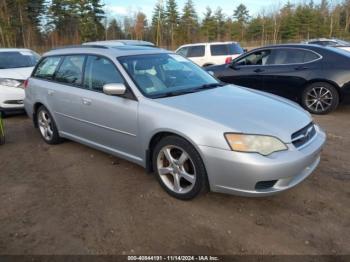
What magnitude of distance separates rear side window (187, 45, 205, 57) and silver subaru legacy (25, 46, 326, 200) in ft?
34.4

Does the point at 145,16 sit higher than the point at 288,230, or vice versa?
the point at 145,16

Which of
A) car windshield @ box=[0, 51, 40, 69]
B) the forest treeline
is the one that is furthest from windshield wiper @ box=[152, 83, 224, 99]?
the forest treeline

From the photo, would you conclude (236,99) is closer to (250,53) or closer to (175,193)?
(175,193)

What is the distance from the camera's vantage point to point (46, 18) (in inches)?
1913

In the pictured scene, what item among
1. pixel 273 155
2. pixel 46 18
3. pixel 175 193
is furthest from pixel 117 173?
pixel 46 18

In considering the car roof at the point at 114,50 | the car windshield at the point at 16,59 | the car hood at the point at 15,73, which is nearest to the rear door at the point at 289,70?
the car roof at the point at 114,50

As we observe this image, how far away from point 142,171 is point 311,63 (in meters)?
4.94

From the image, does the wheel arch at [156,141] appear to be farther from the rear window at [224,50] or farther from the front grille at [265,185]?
the rear window at [224,50]

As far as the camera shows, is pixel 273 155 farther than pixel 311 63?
No

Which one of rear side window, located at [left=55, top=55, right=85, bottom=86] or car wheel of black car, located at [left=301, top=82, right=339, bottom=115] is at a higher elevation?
rear side window, located at [left=55, top=55, right=85, bottom=86]

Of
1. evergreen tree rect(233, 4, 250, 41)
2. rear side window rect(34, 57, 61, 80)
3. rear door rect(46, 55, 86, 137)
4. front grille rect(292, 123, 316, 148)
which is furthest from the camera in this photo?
evergreen tree rect(233, 4, 250, 41)

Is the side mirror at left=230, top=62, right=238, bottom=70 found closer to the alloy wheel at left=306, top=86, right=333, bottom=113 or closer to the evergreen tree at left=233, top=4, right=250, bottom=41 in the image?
the alloy wheel at left=306, top=86, right=333, bottom=113

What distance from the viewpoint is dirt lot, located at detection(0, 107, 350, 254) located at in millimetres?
2881

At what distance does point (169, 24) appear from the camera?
184ft
